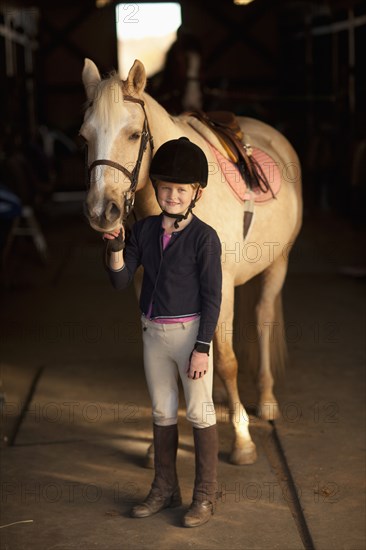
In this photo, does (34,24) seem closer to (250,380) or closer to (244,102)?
(244,102)

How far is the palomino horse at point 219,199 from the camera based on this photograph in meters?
2.77

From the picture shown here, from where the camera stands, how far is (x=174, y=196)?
281cm

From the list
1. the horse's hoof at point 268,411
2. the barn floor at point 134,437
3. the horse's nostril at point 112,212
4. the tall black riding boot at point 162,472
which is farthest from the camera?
the horse's hoof at point 268,411

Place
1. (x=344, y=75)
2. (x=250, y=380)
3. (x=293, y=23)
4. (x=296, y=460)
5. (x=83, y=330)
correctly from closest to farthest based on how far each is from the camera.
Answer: (x=296, y=460), (x=250, y=380), (x=83, y=330), (x=344, y=75), (x=293, y=23)

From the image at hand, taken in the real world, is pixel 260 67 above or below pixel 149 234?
above

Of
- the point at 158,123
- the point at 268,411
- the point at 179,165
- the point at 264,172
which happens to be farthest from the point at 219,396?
the point at 179,165

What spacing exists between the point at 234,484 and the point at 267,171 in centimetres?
153

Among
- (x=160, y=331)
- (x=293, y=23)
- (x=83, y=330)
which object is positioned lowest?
(x=83, y=330)

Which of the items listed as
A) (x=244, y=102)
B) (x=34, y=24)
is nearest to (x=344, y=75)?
(x=244, y=102)

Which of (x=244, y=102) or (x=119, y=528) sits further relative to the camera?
(x=244, y=102)

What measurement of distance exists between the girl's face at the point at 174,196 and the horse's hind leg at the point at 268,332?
4.76ft

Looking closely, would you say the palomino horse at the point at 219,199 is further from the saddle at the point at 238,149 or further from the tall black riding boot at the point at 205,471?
the tall black riding boot at the point at 205,471

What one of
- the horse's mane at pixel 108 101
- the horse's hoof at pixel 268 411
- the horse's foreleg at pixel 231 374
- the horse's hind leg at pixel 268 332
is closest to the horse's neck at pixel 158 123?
the horse's mane at pixel 108 101

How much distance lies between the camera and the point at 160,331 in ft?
9.64
